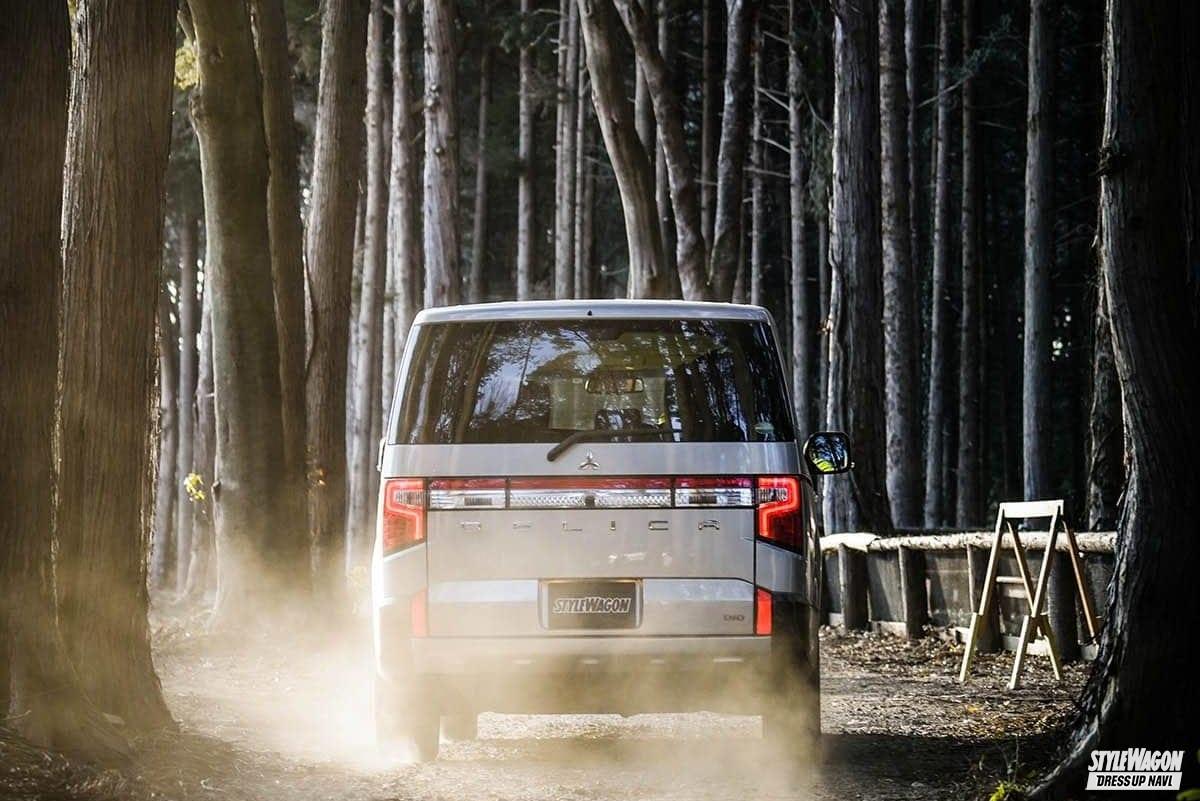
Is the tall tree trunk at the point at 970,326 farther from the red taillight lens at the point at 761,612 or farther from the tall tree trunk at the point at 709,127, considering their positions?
the red taillight lens at the point at 761,612

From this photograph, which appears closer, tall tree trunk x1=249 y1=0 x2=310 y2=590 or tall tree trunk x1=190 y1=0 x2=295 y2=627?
tall tree trunk x1=190 y1=0 x2=295 y2=627

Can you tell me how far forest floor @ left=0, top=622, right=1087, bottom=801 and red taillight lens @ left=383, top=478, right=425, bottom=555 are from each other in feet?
3.70

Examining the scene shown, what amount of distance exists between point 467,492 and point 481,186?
37187mm

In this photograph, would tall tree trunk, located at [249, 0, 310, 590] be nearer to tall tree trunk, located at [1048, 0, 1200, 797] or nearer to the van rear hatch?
the van rear hatch

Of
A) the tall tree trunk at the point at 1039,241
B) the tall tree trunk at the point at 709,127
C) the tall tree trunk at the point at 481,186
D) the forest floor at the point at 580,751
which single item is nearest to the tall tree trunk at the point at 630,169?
the forest floor at the point at 580,751

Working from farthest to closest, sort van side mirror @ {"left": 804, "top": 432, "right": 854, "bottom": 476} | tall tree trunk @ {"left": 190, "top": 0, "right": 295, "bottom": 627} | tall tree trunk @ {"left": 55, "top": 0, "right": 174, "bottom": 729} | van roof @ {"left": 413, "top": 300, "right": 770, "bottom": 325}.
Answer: tall tree trunk @ {"left": 190, "top": 0, "right": 295, "bottom": 627}
tall tree trunk @ {"left": 55, "top": 0, "right": 174, "bottom": 729}
van side mirror @ {"left": 804, "top": 432, "right": 854, "bottom": 476}
van roof @ {"left": 413, "top": 300, "right": 770, "bottom": 325}

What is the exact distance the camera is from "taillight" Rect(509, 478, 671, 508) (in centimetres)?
Result: 739

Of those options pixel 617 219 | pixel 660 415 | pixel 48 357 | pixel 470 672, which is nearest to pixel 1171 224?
pixel 660 415

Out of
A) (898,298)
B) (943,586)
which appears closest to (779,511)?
(943,586)

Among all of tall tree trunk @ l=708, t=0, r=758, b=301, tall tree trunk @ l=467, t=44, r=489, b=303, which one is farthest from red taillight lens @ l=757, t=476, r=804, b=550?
tall tree trunk @ l=467, t=44, r=489, b=303

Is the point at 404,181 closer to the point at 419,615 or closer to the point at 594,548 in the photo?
the point at 419,615

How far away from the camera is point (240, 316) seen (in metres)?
14.8

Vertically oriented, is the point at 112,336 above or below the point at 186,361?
above

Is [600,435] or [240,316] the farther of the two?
[240,316]
